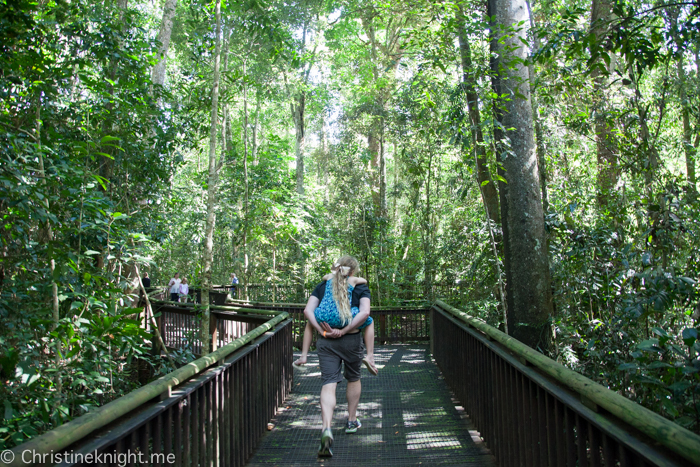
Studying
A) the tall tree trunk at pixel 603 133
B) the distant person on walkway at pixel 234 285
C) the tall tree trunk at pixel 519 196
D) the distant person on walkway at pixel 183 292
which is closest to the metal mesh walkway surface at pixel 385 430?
the tall tree trunk at pixel 519 196

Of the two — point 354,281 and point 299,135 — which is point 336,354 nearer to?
point 354,281

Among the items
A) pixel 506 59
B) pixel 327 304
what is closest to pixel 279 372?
pixel 327 304

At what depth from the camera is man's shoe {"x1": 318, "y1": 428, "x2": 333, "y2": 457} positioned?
382cm

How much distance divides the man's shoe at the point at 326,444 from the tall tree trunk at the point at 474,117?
317 centimetres

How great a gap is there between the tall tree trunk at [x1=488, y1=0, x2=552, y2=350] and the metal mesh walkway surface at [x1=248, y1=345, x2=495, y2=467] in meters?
1.32

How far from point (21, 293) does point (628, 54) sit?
6256 millimetres

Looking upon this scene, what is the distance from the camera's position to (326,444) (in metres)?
3.82

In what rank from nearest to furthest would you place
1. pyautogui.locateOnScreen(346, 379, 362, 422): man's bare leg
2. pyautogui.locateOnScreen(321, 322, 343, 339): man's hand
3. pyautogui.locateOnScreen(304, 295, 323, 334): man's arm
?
pyautogui.locateOnScreen(321, 322, 343, 339): man's hand, pyautogui.locateOnScreen(304, 295, 323, 334): man's arm, pyautogui.locateOnScreen(346, 379, 362, 422): man's bare leg

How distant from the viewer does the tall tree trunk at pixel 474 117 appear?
20.7 ft

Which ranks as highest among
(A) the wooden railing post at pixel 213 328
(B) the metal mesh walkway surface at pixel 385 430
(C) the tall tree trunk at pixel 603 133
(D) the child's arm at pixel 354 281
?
(C) the tall tree trunk at pixel 603 133

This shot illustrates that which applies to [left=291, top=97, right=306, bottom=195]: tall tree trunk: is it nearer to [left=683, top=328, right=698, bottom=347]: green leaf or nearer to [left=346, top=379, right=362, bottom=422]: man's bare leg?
[left=346, top=379, right=362, bottom=422]: man's bare leg

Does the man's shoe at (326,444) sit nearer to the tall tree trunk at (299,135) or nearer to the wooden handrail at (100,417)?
the wooden handrail at (100,417)

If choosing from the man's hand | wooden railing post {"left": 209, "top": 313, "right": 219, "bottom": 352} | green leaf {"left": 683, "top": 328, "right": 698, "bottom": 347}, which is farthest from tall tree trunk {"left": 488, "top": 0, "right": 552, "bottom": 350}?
wooden railing post {"left": 209, "top": 313, "right": 219, "bottom": 352}

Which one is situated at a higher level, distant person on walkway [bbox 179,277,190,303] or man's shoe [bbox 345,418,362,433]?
distant person on walkway [bbox 179,277,190,303]
